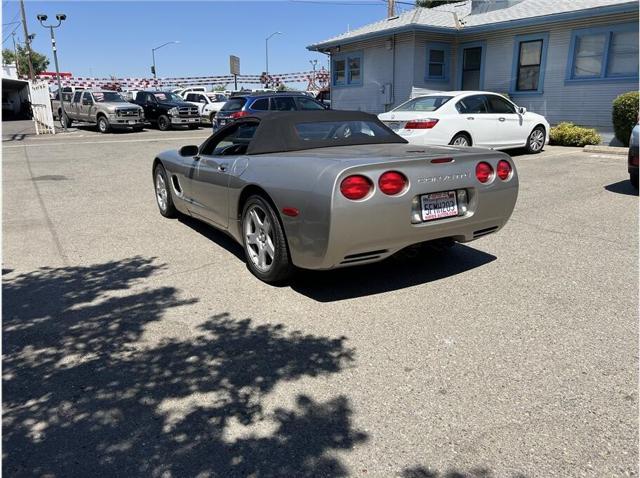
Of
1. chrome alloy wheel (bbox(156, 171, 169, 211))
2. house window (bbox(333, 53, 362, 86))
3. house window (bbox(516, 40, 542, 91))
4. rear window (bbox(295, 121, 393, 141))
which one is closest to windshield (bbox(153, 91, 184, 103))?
house window (bbox(333, 53, 362, 86))

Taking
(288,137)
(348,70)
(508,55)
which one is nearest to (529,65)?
(508,55)

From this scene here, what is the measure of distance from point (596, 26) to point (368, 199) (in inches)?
569

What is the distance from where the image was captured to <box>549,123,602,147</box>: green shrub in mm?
14047

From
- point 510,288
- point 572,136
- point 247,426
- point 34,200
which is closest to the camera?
point 247,426

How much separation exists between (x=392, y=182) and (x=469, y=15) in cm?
1867

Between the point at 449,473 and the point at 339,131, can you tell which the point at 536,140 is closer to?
the point at 339,131

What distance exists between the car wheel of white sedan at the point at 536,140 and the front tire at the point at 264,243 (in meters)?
9.97

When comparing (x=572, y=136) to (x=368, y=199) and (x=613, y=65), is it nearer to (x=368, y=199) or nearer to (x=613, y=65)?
(x=613, y=65)

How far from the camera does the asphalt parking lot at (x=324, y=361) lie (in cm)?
237

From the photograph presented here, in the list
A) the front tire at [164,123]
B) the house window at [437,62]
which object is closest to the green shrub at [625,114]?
the house window at [437,62]

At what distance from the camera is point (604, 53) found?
47.2 ft

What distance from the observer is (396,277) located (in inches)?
178

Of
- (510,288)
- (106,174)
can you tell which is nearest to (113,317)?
(510,288)

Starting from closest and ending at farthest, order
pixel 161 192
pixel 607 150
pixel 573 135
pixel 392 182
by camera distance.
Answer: pixel 392 182, pixel 161 192, pixel 607 150, pixel 573 135
